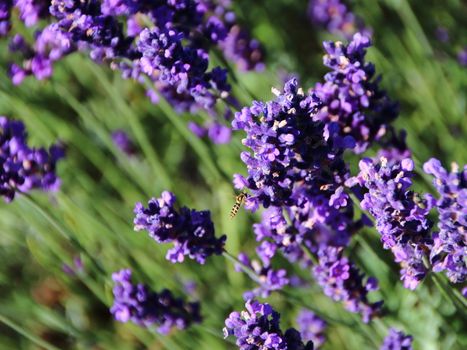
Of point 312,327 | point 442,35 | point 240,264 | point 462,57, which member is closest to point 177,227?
point 240,264

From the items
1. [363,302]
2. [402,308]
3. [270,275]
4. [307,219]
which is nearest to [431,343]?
[402,308]

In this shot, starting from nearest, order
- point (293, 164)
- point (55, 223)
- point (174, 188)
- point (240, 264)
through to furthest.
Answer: point (293, 164) → point (240, 264) → point (55, 223) → point (174, 188)

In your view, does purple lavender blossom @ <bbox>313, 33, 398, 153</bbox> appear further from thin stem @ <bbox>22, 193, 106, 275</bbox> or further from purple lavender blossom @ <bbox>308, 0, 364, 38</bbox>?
purple lavender blossom @ <bbox>308, 0, 364, 38</bbox>

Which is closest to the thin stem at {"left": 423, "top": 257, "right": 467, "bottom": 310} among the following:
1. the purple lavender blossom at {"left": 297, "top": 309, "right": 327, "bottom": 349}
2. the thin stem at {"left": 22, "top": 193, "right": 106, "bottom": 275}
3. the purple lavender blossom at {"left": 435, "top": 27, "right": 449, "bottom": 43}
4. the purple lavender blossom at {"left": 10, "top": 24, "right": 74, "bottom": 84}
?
the purple lavender blossom at {"left": 297, "top": 309, "right": 327, "bottom": 349}

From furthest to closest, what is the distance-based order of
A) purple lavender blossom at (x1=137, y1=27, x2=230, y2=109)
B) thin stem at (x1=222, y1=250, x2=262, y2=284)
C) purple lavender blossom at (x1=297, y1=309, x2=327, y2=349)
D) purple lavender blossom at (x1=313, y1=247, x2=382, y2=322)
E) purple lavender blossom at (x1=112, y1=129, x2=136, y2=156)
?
purple lavender blossom at (x1=112, y1=129, x2=136, y2=156) < purple lavender blossom at (x1=297, y1=309, x2=327, y2=349) < purple lavender blossom at (x1=313, y1=247, x2=382, y2=322) < thin stem at (x1=222, y1=250, x2=262, y2=284) < purple lavender blossom at (x1=137, y1=27, x2=230, y2=109)

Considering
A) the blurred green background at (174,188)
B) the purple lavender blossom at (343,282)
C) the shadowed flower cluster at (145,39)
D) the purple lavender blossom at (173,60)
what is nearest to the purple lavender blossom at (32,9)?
the shadowed flower cluster at (145,39)

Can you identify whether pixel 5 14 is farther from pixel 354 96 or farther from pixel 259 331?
pixel 259 331
